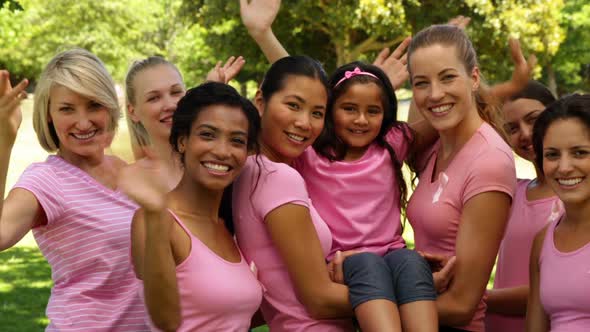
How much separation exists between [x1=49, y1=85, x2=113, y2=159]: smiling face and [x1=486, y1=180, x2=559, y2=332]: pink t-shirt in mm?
2074

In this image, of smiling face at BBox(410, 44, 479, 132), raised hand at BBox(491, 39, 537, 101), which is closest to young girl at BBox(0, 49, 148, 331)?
smiling face at BBox(410, 44, 479, 132)

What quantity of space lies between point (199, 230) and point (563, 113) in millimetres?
1618

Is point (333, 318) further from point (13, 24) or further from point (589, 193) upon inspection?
point (13, 24)

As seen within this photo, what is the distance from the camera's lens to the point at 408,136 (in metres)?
4.37

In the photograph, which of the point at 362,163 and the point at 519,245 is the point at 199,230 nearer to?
the point at 362,163

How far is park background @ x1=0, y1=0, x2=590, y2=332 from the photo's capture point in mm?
11309

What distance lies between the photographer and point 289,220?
11.7ft

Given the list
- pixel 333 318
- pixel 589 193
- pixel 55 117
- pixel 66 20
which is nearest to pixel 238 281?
pixel 333 318

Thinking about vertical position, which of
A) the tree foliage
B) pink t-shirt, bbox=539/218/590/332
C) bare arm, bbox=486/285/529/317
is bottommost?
bare arm, bbox=486/285/529/317

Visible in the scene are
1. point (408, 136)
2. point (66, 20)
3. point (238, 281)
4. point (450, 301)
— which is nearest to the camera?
point (238, 281)

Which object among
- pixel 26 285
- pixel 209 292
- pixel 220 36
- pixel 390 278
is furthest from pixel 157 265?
pixel 220 36

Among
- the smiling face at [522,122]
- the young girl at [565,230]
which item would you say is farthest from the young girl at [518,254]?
the young girl at [565,230]

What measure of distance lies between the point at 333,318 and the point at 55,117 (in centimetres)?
156

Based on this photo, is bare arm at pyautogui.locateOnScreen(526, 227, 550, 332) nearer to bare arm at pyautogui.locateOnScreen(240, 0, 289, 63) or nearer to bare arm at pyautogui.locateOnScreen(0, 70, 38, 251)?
bare arm at pyautogui.locateOnScreen(240, 0, 289, 63)
